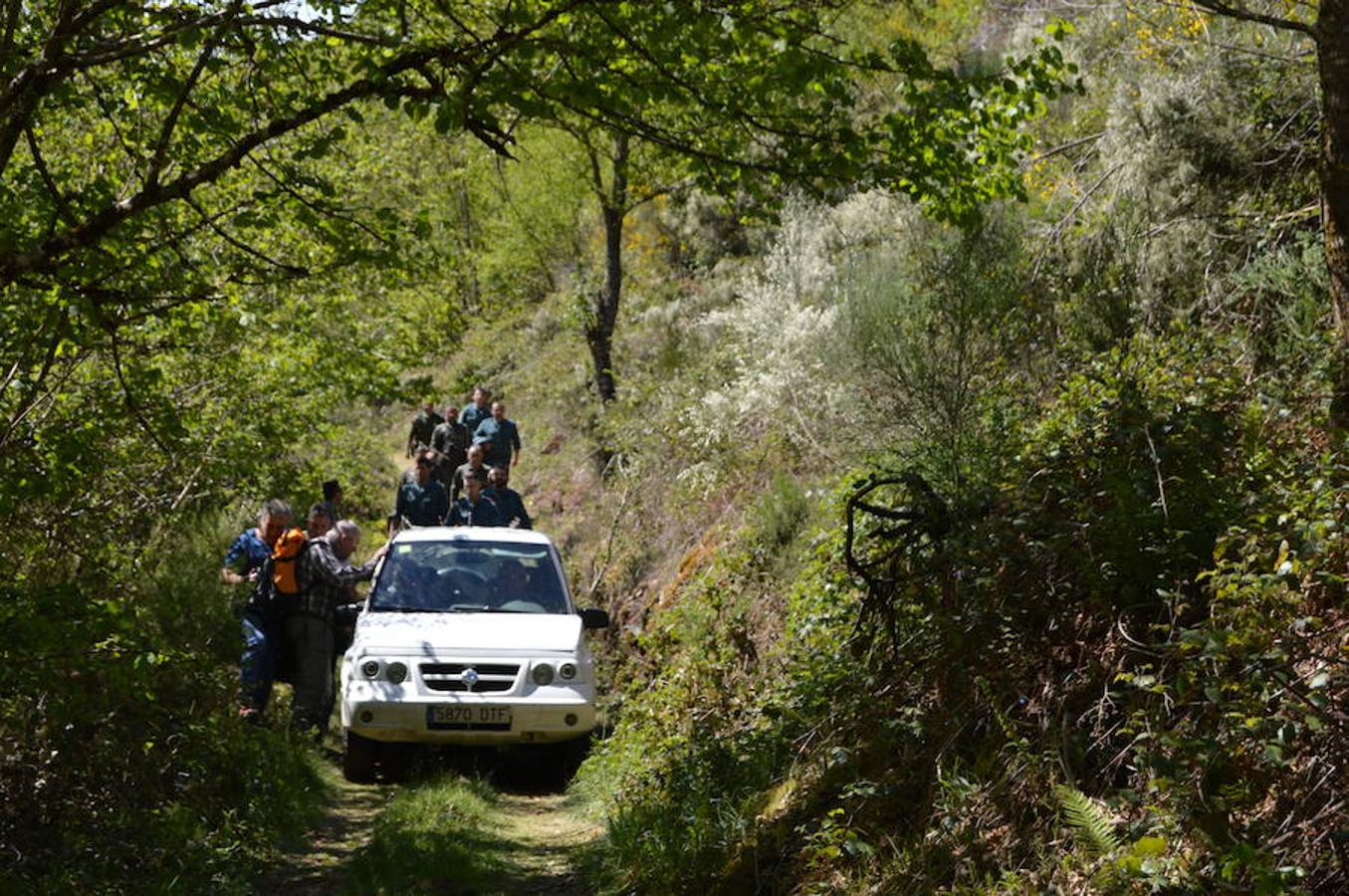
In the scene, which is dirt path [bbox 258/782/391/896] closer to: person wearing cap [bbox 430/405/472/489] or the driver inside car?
the driver inside car

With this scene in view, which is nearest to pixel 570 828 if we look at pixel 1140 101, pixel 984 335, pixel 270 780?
pixel 270 780

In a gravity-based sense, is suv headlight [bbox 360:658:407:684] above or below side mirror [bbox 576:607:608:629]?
below

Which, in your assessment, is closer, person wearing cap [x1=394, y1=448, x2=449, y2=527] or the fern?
the fern

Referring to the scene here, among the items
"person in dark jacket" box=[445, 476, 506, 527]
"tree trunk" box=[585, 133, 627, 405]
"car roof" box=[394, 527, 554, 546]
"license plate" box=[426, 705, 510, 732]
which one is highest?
"tree trunk" box=[585, 133, 627, 405]

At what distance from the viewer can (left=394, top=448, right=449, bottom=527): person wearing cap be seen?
16.2 m

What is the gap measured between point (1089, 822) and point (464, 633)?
6820 mm

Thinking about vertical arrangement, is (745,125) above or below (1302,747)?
above

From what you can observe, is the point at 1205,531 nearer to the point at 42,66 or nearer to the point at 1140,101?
the point at 42,66

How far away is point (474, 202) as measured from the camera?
133 ft

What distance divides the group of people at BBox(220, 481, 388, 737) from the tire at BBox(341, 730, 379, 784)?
3.12ft

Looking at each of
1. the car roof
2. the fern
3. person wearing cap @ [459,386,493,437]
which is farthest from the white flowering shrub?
the fern

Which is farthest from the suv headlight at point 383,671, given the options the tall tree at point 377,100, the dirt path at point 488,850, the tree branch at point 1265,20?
the tree branch at point 1265,20

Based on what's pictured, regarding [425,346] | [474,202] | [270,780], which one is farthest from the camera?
[474,202]

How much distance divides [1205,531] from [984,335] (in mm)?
4972
